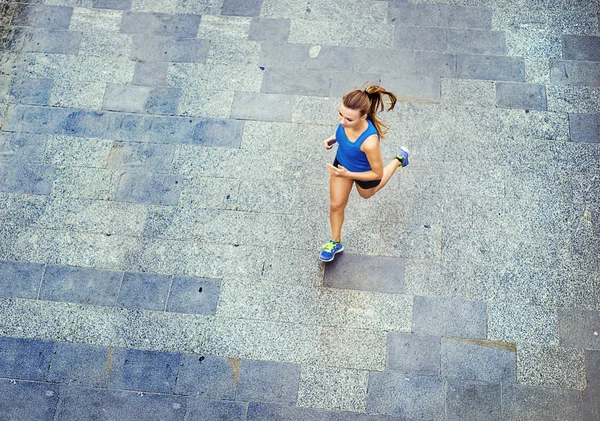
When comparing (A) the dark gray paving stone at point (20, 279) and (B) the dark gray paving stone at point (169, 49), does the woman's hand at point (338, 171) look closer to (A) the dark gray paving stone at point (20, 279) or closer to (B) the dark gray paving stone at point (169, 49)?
(B) the dark gray paving stone at point (169, 49)

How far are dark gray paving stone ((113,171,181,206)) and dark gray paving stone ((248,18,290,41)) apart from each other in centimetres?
207

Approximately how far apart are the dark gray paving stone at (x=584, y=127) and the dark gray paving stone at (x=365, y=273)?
2410 millimetres

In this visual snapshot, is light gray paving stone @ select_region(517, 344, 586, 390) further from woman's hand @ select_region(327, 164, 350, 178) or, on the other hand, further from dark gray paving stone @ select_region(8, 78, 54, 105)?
A: dark gray paving stone @ select_region(8, 78, 54, 105)

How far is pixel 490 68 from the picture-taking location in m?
6.60

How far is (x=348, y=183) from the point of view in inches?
193

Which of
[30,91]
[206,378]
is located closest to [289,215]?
[206,378]

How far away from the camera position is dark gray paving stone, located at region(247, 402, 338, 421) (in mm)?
5105

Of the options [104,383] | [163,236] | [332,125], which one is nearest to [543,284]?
[332,125]

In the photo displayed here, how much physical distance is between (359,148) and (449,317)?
200 centimetres

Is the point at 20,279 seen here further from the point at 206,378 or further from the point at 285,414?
the point at 285,414

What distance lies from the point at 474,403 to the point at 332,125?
316 centimetres

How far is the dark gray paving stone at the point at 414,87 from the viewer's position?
255 inches

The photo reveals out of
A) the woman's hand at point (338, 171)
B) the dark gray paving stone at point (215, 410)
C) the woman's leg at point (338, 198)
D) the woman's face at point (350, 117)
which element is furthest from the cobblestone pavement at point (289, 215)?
the woman's face at point (350, 117)

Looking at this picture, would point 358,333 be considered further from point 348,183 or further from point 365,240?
point 348,183
